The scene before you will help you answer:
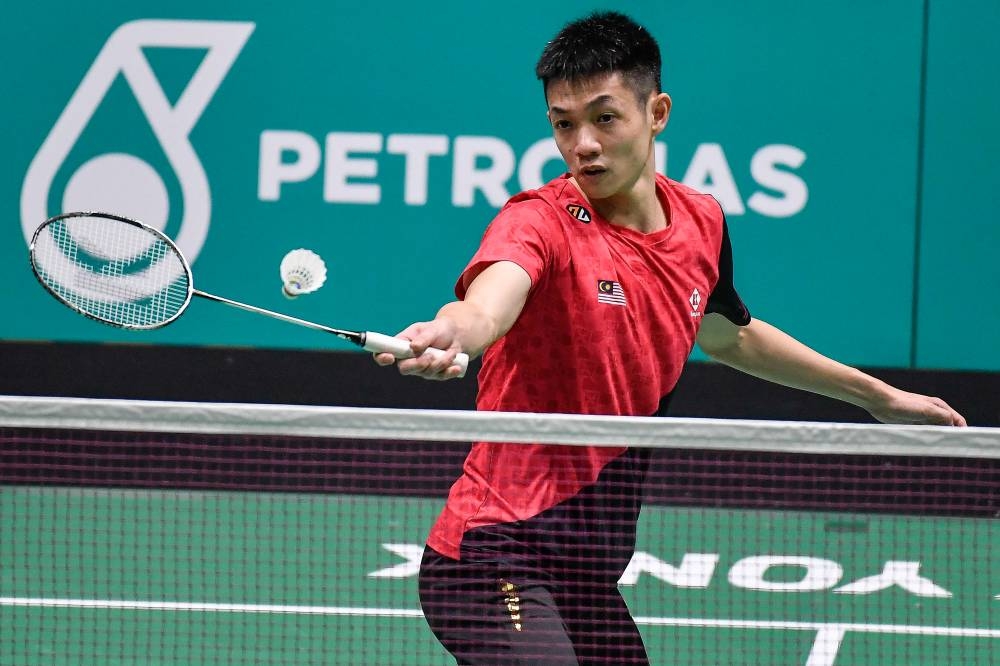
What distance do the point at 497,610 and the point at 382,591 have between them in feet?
9.43

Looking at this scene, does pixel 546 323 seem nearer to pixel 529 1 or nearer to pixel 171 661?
pixel 171 661

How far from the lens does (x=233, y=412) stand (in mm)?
2541

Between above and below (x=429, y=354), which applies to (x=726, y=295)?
above

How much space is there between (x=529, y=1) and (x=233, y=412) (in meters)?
4.57

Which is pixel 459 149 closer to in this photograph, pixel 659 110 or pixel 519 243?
pixel 659 110

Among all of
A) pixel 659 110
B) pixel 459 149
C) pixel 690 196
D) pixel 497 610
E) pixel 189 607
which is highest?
pixel 459 149

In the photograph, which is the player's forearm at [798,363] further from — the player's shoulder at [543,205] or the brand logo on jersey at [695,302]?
the player's shoulder at [543,205]

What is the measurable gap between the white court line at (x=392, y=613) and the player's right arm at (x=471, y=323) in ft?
8.79

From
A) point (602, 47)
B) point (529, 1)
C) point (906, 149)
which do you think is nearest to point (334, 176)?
point (529, 1)

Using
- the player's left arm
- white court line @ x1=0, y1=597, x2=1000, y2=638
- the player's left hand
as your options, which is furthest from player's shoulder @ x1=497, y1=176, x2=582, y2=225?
white court line @ x1=0, y1=597, x2=1000, y2=638

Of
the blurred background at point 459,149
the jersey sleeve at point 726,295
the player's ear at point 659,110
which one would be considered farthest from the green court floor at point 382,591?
the player's ear at point 659,110

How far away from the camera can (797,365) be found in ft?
10.4

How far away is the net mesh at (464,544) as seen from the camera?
2533 millimetres

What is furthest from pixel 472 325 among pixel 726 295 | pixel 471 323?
pixel 726 295
